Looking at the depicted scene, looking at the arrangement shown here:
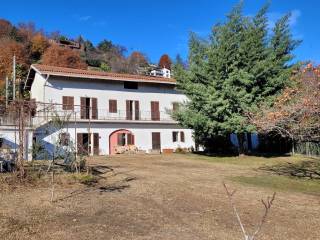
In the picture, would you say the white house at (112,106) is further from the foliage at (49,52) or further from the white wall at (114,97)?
the foliage at (49,52)

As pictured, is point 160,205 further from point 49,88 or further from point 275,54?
point 49,88

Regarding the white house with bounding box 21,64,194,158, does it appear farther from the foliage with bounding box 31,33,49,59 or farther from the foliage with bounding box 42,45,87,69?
the foliage with bounding box 31,33,49,59

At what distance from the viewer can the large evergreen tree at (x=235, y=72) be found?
25391 mm

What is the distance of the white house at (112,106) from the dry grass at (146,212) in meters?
16.9

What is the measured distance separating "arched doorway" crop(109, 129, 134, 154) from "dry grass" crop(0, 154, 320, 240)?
58.7ft

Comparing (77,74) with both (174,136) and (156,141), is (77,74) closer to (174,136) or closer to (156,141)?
(156,141)

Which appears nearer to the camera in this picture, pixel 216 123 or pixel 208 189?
pixel 208 189

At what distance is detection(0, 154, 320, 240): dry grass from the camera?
23.7ft

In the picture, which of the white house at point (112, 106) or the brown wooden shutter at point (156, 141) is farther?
the brown wooden shutter at point (156, 141)

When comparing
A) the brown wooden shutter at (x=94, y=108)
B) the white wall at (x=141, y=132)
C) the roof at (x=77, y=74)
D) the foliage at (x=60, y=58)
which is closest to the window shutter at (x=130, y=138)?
the white wall at (x=141, y=132)

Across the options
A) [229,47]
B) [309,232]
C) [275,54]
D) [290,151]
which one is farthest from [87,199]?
[290,151]

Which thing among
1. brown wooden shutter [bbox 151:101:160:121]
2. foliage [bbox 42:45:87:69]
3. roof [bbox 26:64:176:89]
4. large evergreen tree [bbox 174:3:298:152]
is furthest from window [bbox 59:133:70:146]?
foliage [bbox 42:45:87:69]

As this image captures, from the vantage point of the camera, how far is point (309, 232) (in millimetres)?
7617

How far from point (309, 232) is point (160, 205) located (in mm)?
3820
